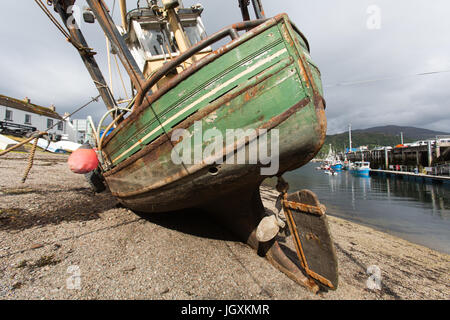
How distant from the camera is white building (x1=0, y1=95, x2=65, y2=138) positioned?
23.7 metres

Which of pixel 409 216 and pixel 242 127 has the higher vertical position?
pixel 242 127

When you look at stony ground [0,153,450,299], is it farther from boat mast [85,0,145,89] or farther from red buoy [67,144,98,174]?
boat mast [85,0,145,89]

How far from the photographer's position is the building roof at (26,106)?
79.8 ft

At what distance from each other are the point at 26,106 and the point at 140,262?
34840mm

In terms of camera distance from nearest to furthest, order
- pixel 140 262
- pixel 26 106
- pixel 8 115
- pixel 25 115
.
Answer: pixel 140 262
pixel 8 115
pixel 25 115
pixel 26 106

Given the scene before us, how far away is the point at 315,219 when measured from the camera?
249 cm

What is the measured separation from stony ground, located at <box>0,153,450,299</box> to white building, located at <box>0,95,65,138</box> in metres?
23.2

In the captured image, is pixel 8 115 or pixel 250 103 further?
pixel 8 115

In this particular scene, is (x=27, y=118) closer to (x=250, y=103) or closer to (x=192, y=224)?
(x=192, y=224)

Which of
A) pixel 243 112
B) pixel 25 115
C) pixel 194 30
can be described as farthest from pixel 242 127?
pixel 25 115

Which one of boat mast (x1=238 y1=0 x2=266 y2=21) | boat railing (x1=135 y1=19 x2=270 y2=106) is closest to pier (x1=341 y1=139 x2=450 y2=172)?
boat mast (x1=238 y1=0 x2=266 y2=21)

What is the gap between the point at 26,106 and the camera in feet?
87.8
